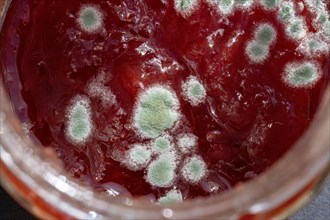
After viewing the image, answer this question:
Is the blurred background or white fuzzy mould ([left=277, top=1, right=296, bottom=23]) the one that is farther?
the blurred background

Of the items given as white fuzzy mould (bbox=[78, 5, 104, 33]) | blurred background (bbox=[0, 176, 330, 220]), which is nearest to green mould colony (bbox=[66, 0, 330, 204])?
white fuzzy mould (bbox=[78, 5, 104, 33])

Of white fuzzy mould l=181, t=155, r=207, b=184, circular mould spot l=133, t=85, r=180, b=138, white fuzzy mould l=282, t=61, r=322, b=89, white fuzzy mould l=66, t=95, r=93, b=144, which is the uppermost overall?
white fuzzy mould l=282, t=61, r=322, b=89

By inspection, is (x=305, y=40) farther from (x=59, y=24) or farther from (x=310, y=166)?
(x=59, y=24)

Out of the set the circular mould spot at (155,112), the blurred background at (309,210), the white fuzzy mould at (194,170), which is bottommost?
the blurred background at (309,210)

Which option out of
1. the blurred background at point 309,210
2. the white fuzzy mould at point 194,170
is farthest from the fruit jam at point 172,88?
the blurred background at point 309,210

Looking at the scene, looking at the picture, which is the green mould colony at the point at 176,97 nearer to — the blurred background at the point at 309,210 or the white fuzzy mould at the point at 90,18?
the white fuzzy mould at the point at 90,18

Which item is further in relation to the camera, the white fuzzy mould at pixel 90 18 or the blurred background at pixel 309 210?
the blurred background at pixel 309 210

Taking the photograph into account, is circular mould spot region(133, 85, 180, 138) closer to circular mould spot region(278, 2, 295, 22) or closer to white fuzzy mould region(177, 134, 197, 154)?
white fuzzy mould region(177, 134, 197, 154)

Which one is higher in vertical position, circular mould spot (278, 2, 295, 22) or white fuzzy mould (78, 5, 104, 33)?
circular mould spot (278, 2, 295, 22)
